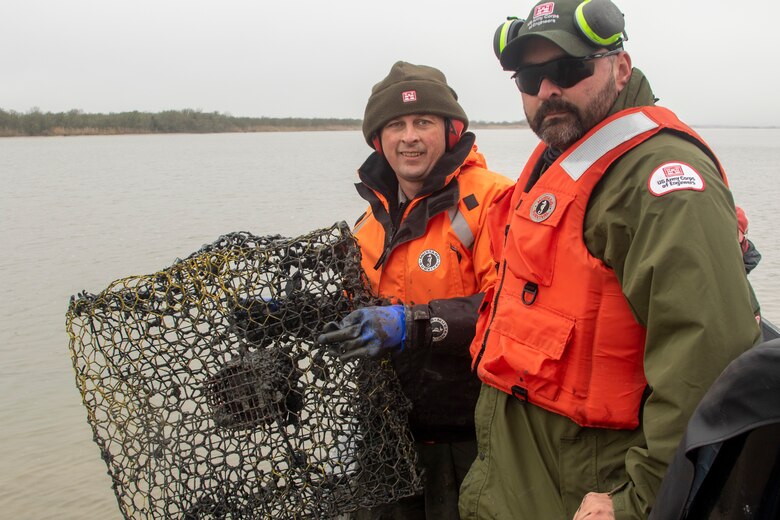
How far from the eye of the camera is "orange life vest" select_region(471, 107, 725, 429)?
5.65 feet

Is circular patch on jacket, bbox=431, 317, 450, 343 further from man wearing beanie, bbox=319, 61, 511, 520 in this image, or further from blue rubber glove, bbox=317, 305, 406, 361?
blue rubber glove, bbox=317, 305, 406, 361

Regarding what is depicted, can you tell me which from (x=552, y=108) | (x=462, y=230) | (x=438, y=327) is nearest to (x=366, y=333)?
(x=438, y=327)

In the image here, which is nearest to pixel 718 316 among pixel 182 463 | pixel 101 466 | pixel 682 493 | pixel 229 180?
pixel 682 493

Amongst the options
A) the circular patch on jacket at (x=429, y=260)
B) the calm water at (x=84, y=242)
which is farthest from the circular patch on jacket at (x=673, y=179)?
the calm water at (x=84, y=242)

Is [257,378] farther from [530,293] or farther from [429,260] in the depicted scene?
[530,293]

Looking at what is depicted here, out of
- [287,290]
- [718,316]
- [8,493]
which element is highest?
[718,316]

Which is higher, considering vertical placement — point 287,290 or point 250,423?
point 287,290

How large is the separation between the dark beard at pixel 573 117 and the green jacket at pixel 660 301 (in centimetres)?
6

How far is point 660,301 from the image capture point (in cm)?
151

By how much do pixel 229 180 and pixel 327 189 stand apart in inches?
159

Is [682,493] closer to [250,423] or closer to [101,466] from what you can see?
[250,423]

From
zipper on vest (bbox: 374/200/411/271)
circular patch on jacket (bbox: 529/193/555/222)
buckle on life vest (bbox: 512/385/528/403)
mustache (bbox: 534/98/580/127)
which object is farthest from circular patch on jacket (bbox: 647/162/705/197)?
zipper on vest (bbox: 374/200/411/271)

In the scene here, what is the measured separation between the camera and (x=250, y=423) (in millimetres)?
2457

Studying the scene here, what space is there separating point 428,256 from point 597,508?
1276mm
